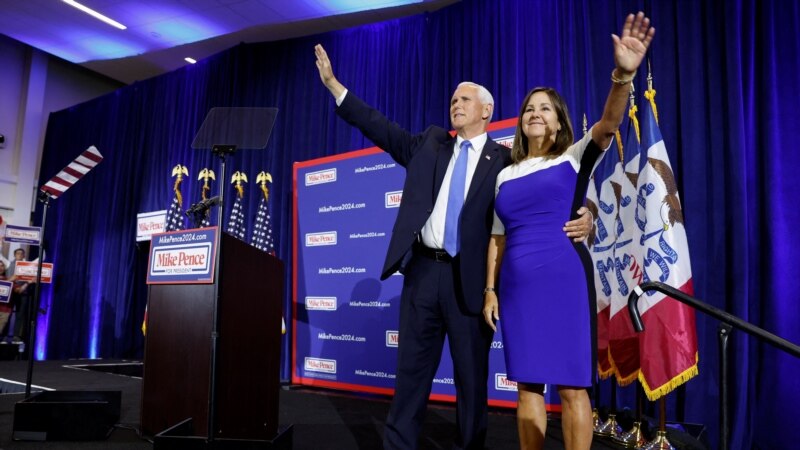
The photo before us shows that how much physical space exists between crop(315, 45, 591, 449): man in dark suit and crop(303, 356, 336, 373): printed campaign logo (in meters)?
2.94

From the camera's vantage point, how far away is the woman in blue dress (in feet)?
5.15

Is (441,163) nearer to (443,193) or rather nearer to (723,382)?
(443,193)

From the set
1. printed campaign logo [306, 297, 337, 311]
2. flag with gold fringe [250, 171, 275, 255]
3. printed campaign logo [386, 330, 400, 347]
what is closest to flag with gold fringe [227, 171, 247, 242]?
flag with gold fringe [250, 171, 275, 255]

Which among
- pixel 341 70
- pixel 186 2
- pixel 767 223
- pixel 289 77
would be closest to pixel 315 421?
→ pixel 767 223

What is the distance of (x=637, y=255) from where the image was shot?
304cm

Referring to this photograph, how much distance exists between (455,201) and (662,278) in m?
1.54

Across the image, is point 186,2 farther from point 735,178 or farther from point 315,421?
point 735,178

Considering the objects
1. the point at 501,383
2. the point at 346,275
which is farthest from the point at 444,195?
the point at 346,275

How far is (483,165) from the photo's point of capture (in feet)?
6.43

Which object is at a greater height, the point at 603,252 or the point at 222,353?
the point at 603,252

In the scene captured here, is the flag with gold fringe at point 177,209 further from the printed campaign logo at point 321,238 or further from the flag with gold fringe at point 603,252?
the flag with gold fringe at point 603,252

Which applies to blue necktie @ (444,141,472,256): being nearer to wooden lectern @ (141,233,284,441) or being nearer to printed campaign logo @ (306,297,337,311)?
wooden lectern @ (141,233,284,441)

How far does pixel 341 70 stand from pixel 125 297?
15.0ft

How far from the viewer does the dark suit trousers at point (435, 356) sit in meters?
1.80
